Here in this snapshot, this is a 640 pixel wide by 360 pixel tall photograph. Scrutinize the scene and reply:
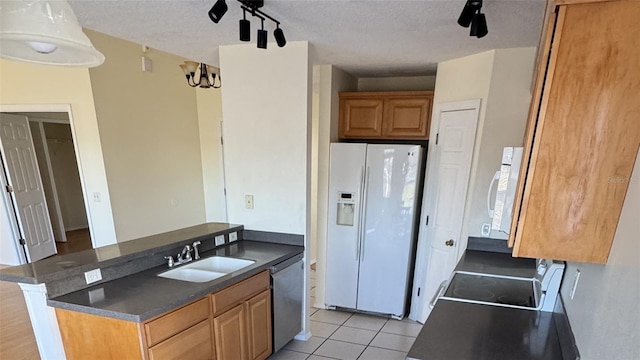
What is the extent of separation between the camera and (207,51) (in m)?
2.68

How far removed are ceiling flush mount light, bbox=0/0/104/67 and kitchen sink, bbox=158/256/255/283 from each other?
1405 mm

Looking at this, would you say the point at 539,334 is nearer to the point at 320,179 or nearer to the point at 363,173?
the point at 363,173

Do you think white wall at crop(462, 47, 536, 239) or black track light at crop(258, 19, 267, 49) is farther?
white wall at crop(462, 47, 536, 239)

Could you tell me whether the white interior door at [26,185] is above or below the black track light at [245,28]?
below

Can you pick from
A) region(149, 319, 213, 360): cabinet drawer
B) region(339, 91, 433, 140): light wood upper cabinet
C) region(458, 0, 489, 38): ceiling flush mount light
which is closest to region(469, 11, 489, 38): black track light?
region(458, 0, 489, 38): ceiling flush mount light

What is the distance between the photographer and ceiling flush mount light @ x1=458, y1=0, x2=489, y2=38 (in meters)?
1.47

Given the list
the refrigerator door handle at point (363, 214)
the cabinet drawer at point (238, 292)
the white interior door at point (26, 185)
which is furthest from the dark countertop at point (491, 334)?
the white interior door at point (26, 185)

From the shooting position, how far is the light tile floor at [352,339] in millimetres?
2574

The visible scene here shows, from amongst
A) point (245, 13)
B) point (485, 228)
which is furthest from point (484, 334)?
point (245, 13)

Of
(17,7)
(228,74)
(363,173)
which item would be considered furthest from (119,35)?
(363,173)

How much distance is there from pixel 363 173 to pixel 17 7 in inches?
102

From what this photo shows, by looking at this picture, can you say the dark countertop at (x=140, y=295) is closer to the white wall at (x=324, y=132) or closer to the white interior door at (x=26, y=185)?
the white wall at (x=324, y=132)

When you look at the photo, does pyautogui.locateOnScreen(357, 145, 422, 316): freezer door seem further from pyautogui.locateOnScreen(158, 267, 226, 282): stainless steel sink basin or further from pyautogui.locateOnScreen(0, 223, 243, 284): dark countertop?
pyautogui.locateOnScreen(158, 267, 226, 282): stainless steel sink basin

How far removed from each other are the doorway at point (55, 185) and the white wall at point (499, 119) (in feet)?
18.4
